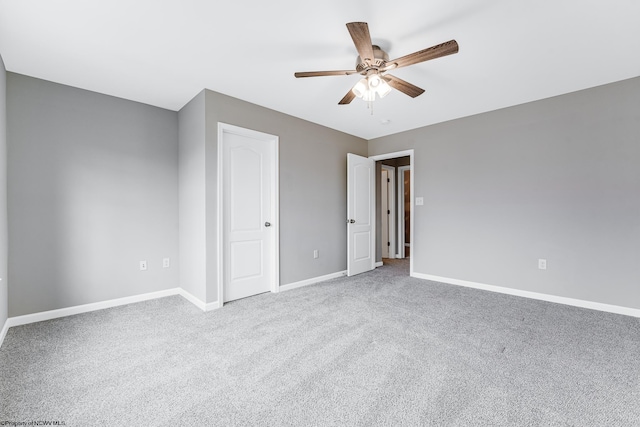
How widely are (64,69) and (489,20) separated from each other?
3635 millimetres

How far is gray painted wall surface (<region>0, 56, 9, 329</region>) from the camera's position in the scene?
7.50ft

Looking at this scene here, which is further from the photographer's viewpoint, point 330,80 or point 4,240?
point 330,80

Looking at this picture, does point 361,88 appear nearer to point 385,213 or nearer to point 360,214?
point 360,214

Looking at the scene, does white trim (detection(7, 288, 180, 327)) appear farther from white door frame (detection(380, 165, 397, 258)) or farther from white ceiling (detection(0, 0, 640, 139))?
white door frame (detection(380, 165, 397, 258))

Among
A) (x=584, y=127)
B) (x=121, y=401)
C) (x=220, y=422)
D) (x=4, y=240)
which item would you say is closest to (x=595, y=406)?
(x=220, y=422)

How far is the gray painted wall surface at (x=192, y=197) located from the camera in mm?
2990

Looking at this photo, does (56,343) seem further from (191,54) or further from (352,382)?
(191,54)

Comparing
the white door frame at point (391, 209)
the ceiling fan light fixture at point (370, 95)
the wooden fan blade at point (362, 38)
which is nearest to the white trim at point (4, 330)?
the wooden fan blade at point (362, 38)

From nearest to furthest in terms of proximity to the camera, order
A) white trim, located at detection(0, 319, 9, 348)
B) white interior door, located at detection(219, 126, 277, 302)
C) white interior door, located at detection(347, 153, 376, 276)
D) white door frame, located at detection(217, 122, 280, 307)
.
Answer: white trim, located at detection(0, 319, 9, 348) → white door frame, located at detection(217, 122, 280, 307) → white interior door, located at detection(219, 126, 277, 302) → white interior door, located at detection(347, 153, 376, 276)

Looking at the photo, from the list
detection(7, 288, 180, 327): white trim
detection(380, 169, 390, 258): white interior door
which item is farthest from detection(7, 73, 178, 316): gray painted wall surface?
detection(380, 169, 390, 258): white interior door

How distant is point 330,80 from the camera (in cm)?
273

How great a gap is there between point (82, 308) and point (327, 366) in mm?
2748

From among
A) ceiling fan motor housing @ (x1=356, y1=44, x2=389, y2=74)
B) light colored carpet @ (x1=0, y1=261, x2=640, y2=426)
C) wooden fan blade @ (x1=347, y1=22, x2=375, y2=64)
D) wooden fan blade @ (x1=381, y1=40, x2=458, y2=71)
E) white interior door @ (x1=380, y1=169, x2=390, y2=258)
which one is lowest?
light colored carpet @ (x1=0, y1=261, x2=640, y2=426)

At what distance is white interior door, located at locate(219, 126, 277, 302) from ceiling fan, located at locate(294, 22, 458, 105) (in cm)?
136
